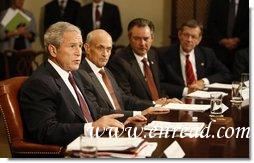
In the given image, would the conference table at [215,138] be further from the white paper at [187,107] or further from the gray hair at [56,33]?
the gray hair at [56,33]

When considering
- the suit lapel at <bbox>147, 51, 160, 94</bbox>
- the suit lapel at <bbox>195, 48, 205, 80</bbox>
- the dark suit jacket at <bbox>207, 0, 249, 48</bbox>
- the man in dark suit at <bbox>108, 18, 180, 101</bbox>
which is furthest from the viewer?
the suit lapel at <bbox>195, 48, 205, 80</bbox>

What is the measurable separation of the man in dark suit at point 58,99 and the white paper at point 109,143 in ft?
0.53

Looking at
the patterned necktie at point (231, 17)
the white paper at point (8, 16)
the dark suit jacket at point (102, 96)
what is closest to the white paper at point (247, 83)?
the patterned necktie at point (231, 17)

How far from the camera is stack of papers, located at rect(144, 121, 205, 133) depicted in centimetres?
267

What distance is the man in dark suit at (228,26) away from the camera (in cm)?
306

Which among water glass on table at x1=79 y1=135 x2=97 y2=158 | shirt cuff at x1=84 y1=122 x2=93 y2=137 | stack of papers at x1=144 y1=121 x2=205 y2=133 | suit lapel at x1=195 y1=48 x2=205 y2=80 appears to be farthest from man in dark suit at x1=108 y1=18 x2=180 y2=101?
water glass on table at x1=79 y1=135 x2=97 y2=158

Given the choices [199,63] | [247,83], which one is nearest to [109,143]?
[247,83]

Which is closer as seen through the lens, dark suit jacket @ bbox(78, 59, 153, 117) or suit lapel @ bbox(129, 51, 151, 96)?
dark suit jacket @ bbox(78, 59, 153, 117)

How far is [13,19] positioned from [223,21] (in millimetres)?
1246

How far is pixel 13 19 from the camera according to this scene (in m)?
3.12

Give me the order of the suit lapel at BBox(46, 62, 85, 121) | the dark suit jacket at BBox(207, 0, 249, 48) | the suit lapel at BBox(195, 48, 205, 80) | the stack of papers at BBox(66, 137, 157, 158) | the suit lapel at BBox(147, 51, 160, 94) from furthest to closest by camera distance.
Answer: the suit lapel at BBox(195, 48, 205, 80), the suit lapel at BBox(147, 51, 160, 94), the dark suit jacket at BBox(207, 0, 249, 48), the suit lapel at BBox(46, 62, 85, 121), the stack of papers at BBox(66, 137, 157, 158)

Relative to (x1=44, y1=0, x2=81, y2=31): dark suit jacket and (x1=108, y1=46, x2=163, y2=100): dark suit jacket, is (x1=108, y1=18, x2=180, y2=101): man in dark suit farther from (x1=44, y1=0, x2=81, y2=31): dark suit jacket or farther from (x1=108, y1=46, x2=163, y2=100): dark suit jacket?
(x1=44, y1=0, x2=81, y2=31): dark suit jacket

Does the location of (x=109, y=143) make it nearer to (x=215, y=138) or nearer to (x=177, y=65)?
(x=215, y=138)

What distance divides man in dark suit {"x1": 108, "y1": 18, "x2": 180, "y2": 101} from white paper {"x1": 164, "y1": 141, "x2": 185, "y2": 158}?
111 cm
